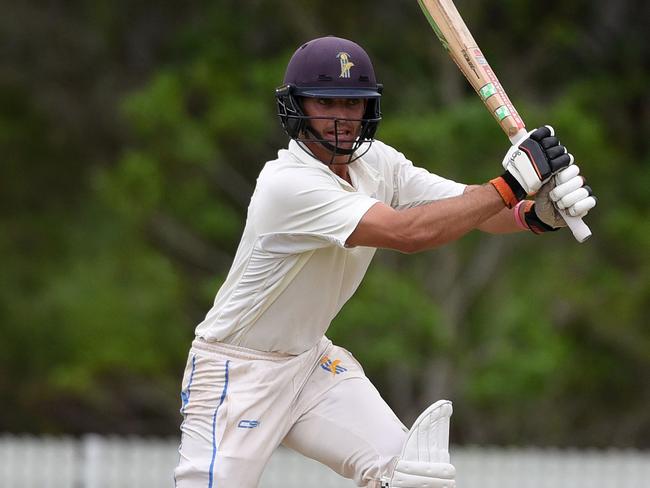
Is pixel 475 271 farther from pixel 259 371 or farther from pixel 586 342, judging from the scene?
pixel 259 371

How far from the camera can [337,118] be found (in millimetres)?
4477

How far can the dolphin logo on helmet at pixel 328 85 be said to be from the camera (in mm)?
4500

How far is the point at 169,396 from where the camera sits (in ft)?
49.4

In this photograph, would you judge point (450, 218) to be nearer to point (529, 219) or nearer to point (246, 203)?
point (529, 219)

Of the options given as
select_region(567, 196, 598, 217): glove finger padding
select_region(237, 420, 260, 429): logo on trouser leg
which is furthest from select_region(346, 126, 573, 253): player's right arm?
select_region(237, 420, 260, 429): logo on trouser leg

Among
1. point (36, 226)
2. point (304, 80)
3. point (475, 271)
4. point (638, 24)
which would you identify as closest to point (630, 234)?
point (475, 271)

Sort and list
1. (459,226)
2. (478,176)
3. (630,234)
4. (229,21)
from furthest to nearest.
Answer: (229,21)
(630,234)
(478,176)
(459,226)

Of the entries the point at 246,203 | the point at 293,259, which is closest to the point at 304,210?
the point at 293,259

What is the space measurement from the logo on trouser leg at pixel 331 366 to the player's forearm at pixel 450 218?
0.61 meters

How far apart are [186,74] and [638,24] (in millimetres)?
5120

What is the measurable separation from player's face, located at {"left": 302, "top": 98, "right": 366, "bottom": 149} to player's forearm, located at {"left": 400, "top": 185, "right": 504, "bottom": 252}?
0.36 meters

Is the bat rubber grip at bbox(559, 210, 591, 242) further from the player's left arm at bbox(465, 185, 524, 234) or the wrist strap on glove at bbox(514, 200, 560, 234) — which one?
the player's left arm at bbox(465, 185, 524, 234)

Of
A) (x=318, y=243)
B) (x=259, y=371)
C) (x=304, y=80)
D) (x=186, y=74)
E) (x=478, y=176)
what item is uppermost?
(x=186, y=74)

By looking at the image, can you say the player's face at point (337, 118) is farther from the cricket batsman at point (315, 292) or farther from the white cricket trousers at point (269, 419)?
the white cricket trousers at point (269, 419)
